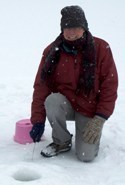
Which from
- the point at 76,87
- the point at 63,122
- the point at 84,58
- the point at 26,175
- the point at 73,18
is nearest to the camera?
the point at 26,175

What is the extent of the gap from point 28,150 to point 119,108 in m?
1.91

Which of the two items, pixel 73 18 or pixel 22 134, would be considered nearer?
pixel 73 18

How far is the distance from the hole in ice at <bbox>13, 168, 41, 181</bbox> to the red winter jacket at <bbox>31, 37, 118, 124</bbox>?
66cm

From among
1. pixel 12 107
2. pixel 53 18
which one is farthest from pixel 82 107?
pixel 53 18

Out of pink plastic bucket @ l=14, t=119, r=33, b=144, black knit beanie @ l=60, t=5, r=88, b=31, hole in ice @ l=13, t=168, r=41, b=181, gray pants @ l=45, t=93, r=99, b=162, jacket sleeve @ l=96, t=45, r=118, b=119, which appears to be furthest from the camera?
pink plastic bucket @ l=14, t=119, r=33, b=144

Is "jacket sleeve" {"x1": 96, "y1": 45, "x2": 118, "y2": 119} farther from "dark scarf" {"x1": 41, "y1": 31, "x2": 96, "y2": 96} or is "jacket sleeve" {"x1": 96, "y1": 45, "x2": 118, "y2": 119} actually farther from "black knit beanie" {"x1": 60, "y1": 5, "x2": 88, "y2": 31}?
"black knit beanie" {"x1": 60, "y1": 5, "x2": 88, "y2": 31}

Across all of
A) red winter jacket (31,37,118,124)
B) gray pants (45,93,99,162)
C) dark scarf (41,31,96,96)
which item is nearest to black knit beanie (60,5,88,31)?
dark scarf (41,31,96,96)

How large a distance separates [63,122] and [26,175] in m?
0.81

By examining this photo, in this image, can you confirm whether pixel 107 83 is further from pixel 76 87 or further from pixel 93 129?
pixel 93 129

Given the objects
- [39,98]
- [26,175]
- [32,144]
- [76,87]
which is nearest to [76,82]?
[76,87]

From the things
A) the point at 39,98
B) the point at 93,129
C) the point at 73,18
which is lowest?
the point at 93,129

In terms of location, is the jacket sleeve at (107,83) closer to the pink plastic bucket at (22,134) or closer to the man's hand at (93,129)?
the man's hand at (93,129)

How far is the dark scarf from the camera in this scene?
3443mm

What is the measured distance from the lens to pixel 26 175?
3.06m
